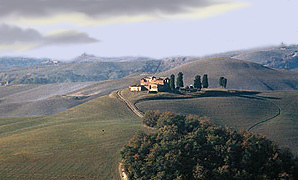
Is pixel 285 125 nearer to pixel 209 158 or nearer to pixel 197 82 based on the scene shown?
pixel 197 82

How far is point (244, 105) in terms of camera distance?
5000 inches

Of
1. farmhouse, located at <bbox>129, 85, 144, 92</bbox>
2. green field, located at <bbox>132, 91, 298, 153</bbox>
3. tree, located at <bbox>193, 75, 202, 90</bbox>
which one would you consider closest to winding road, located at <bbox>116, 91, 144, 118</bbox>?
green field, located at <bbox>132, 91, 298, 153</bbox>

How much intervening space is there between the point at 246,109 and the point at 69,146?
224 feet

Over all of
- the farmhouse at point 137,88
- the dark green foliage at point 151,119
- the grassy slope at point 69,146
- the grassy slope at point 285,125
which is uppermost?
the farmhouse at point 137,88

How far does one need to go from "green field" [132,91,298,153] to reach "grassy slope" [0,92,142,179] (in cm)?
1775

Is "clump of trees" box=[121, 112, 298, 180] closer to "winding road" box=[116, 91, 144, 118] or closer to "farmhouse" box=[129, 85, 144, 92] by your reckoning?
"winding road" box=[116, 91, 144, 118]

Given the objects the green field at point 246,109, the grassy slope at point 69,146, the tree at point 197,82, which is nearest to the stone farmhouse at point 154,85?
the green field at point 246,109

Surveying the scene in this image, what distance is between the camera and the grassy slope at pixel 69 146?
6838 cm

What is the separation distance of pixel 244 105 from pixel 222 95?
15805 mm

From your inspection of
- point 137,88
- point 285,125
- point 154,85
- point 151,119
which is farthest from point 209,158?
point 137,88

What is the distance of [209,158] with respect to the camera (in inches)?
2426

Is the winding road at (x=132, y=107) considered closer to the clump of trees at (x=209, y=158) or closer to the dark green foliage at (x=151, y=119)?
the dark green foliage at (x=151, y=119)

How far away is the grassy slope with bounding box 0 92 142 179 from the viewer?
68375mm

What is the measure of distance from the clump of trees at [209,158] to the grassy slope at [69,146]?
755cm
